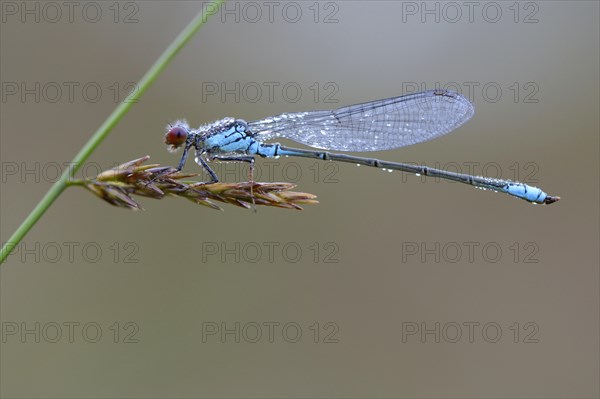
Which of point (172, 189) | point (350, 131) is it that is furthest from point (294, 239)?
point (172, 189)

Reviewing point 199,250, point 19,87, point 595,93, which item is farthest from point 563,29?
point 19,87

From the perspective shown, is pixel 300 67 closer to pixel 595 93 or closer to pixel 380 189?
pixel 380 189

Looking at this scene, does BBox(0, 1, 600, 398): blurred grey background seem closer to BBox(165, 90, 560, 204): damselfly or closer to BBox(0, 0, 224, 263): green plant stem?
BBox(165, 90, 560, 204): damselfly

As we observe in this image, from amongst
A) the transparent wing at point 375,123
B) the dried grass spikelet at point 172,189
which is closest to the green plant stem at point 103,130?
the dried grass spikelet at point 172,189

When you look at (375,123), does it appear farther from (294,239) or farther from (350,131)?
(294,239)

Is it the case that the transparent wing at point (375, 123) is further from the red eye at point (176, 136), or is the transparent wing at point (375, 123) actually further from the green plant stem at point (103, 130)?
the green plant stem at point (103, 130)
